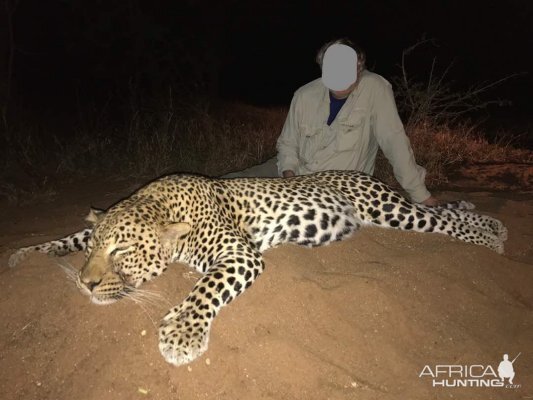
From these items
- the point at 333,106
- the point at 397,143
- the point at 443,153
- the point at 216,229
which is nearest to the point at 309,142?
the point at 333,106

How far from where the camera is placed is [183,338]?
3166mm

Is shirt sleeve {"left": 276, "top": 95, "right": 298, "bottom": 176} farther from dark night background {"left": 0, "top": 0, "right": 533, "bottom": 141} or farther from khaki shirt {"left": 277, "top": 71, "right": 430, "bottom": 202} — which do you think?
dark night background {"left": 0, "top": 0, "right": 533, "bottom": 141}

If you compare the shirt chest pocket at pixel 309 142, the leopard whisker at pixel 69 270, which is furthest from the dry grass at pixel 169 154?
the leopard whisker at pixel 69 270

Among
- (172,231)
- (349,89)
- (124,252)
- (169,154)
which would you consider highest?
(349,89)

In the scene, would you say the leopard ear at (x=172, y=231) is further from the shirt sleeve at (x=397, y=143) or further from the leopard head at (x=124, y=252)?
the shirt sleeve at (x=397, y=143)

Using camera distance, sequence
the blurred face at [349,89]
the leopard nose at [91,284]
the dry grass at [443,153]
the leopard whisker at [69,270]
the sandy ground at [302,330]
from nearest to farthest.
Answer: the sandy ground at [302,330], the leopard nose at [91,284], the leopard whisker at [69,270], the blurred face at [349,89], the dry grass at [443,153]

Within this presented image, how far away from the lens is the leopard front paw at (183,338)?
3115 mm

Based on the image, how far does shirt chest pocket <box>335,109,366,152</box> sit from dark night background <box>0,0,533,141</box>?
21.2ft

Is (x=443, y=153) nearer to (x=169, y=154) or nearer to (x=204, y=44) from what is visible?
(x=169, y=154)

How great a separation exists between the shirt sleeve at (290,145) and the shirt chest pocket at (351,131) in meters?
0.60

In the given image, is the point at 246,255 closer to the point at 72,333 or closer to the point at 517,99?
A: the point at 72,333

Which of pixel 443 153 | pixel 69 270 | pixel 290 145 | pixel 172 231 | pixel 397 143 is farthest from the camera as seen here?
pixel 443 153

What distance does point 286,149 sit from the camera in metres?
6.08

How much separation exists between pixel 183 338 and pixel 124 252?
779 millimetres
